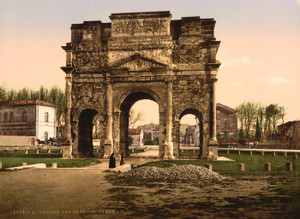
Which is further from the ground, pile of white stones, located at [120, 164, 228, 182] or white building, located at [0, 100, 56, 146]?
white building, located at [0, 100, 56, 146]

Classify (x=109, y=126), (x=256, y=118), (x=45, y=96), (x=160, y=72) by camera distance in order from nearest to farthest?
(x=160, y=72) → (x=109, y=126) → (x=45, y=96) → (x=256, y=118)

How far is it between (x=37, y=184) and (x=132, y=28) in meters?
15.0

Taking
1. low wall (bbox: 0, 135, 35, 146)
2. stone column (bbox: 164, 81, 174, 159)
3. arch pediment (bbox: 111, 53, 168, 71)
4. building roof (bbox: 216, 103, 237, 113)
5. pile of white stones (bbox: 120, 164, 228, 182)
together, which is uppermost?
arch pediment (bbox: 111, 53, 168, 71)

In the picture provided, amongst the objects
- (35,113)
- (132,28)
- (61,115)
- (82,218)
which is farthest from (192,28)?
(61,115)

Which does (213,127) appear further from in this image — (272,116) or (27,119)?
(272,116)

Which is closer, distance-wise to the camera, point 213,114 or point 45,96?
point 213,114

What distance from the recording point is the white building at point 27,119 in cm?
4803

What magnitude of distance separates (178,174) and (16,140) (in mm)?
37634

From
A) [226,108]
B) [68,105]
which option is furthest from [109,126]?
[226,108]

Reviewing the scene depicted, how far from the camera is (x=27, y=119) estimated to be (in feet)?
159

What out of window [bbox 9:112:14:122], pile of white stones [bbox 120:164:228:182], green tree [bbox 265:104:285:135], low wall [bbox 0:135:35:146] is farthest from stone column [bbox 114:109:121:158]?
green tree [bbox 265:104:285:135]

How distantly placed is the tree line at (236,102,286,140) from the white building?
36.9 metres

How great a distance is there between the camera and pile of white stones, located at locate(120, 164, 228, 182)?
1211 cm

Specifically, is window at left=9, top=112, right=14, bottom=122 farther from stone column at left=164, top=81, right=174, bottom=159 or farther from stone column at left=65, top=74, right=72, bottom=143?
stone column at left=164, top=81, right=174, bottom=159
